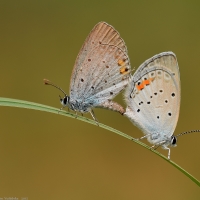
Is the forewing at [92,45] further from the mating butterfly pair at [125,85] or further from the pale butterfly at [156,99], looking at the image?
the pale butterfly at [156,99]

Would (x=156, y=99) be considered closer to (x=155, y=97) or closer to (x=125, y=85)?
(x=155, y=97)

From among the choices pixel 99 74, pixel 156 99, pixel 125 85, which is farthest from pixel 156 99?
pixel 99 74

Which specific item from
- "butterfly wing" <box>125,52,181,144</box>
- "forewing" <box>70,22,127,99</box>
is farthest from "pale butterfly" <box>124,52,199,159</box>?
"forewing" <box>70,22,127,99</box>

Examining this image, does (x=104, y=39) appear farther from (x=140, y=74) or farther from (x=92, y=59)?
(x=140, y=74)

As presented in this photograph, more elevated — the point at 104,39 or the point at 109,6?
the point at 109,6

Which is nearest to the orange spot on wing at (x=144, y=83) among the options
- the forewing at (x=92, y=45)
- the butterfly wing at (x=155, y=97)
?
the butterfly wing at (x=155, y=97)

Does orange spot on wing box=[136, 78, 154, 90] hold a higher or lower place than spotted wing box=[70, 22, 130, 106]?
lower

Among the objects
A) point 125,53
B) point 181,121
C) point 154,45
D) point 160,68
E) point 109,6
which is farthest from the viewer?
point 109,6

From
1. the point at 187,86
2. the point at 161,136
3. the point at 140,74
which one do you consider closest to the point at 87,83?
the point at 140,74

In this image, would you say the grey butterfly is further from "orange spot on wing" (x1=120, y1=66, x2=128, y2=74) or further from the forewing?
the forewing
